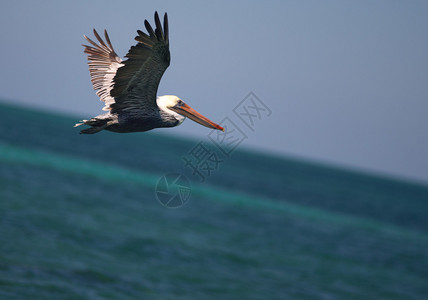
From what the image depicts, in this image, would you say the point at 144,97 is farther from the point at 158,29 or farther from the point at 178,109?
the point at 158,29

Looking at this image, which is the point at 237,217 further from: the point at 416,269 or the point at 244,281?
the point at 244,281

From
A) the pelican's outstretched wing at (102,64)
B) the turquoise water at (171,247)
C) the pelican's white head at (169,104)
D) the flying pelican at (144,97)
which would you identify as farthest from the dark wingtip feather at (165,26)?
the turquoise water at (171,247)

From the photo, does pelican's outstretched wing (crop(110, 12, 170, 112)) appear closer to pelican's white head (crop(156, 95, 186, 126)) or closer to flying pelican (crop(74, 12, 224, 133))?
flying pelican (crop(74, 12, 224, 133))

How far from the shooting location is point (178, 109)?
613 centimetres

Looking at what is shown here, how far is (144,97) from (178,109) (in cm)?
50

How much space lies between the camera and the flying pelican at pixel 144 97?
17.8ft

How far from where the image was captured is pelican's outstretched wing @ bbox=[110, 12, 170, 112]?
5398 millimetres

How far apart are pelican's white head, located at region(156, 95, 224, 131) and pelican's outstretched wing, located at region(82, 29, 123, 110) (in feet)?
3.51

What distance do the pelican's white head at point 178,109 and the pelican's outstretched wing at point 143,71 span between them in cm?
25

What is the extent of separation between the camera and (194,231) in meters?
30.0

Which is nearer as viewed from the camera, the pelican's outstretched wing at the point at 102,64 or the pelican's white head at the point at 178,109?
the pelican's white head at the point at 178,109

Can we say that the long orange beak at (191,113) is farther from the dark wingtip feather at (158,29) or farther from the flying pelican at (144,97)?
the dark wingtip feather at (158,29)

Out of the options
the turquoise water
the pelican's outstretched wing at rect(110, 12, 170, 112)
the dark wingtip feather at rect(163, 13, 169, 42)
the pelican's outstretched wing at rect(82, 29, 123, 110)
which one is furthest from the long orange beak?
the turquoise water

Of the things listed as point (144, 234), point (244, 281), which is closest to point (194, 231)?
point (144, 234)
